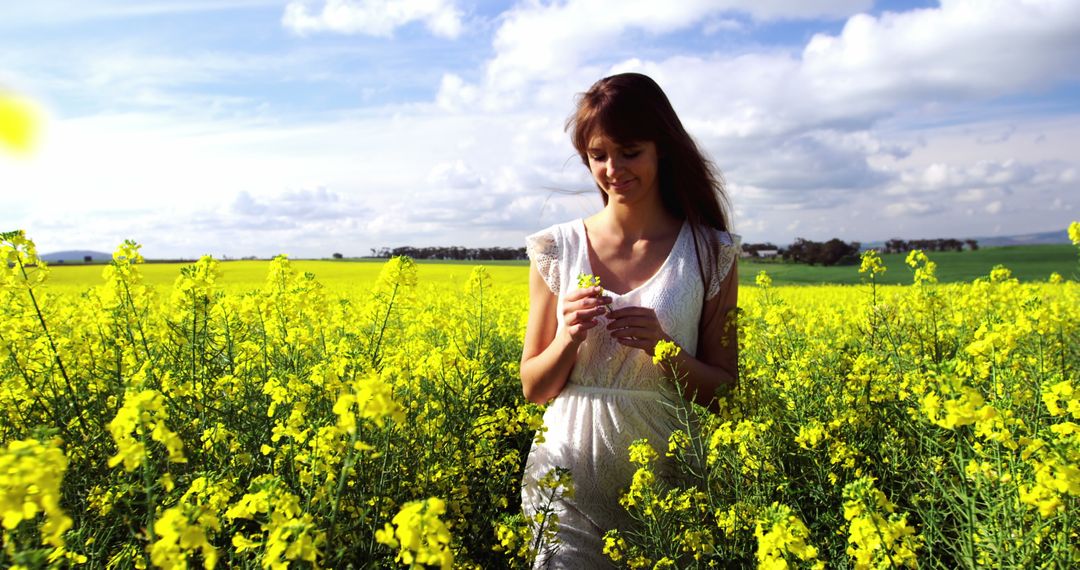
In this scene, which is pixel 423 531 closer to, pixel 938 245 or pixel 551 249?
pixel 551 249

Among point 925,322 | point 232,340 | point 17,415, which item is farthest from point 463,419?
point 925,322

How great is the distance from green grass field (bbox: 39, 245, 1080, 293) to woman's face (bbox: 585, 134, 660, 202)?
481 inches

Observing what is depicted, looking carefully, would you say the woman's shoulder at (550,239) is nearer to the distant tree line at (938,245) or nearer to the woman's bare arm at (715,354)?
the woman's bare arm at (715,354)

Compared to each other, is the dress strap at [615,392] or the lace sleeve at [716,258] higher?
the lace sleeve at [716,258]

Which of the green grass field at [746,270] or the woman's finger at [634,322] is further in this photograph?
the green grass field at [746,270]

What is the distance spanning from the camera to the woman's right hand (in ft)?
7.58

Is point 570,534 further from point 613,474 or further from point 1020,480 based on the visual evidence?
point 1020,480

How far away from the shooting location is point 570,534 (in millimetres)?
2621

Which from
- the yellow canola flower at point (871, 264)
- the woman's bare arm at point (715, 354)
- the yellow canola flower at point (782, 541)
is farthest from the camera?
the yellow canola flower at point (871, 264)

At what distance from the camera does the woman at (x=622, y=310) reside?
260 cm

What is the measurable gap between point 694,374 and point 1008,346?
103 cm

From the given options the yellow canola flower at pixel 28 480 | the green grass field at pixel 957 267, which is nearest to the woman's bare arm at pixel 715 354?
the yellow canola flower at pixel 28 480

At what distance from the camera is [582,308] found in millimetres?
2334

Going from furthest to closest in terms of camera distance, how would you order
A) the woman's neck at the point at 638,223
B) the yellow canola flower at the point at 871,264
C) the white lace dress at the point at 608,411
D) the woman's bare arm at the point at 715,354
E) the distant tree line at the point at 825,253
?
the distant tree line at the point at 825,253 → the yellow canola flower at the point at 871,264 → the woman's neck at the point at 638,223 → the white lace dress at the point at 608,411 → the woman's bare arm at the point at 715,354
